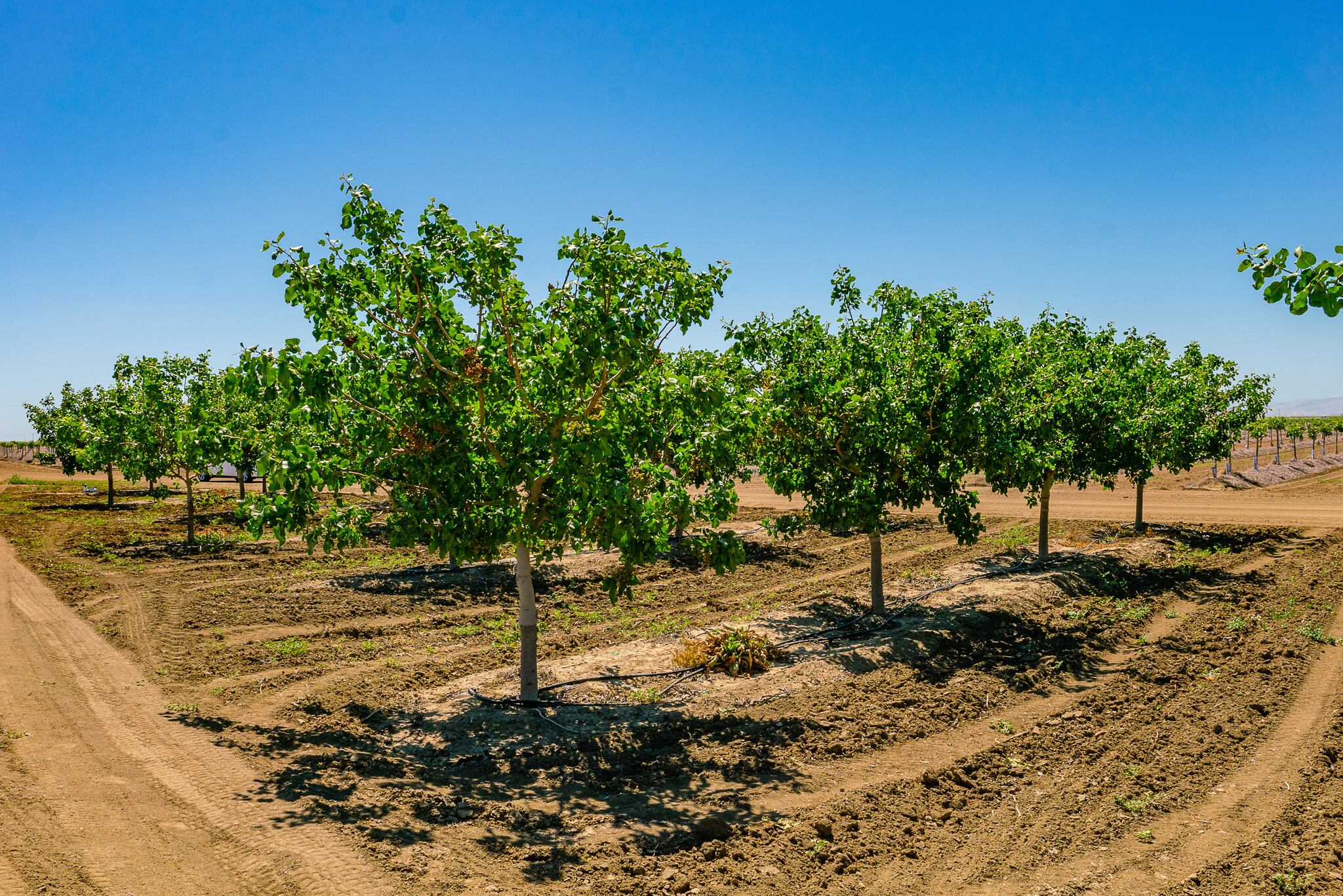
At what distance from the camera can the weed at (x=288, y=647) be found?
1408 centimetres

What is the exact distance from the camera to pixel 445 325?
9.49 metres

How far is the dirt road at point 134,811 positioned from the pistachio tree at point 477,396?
2940 mm

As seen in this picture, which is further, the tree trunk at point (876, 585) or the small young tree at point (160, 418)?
the small young tree at point (160, 418)

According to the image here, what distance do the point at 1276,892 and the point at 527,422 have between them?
330 inches

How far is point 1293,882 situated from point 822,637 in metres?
8.22

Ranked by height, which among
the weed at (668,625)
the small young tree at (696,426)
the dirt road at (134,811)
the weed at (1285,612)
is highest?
the small young tree at (696,426)

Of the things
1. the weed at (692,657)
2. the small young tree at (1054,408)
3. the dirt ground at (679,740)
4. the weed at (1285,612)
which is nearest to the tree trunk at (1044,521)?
the small young tree at (1054,408)

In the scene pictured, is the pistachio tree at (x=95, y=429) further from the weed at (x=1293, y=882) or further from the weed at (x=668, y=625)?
the weed at (x=1293, y=882)

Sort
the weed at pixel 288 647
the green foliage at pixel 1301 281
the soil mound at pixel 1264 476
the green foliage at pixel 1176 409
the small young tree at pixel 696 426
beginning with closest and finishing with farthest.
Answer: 1. the green foliage at pixel 1301 281
2. the small young tree at pixel 696 426
3. the weed at pixel 288 647
4. the green foliage at pixel 1176 409
5. the soil mound at pixel 1264 476

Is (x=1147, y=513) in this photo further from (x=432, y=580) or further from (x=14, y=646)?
(x=14, y=646)

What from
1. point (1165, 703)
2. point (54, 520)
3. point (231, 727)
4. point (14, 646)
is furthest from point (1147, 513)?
point (54, 520)

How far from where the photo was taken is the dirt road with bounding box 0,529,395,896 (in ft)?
21.5

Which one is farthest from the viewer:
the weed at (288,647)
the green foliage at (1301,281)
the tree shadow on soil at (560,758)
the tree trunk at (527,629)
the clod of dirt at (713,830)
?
the weed at (288,647)

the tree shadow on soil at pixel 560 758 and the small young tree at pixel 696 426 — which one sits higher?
the small young tree at pixel 696 426
